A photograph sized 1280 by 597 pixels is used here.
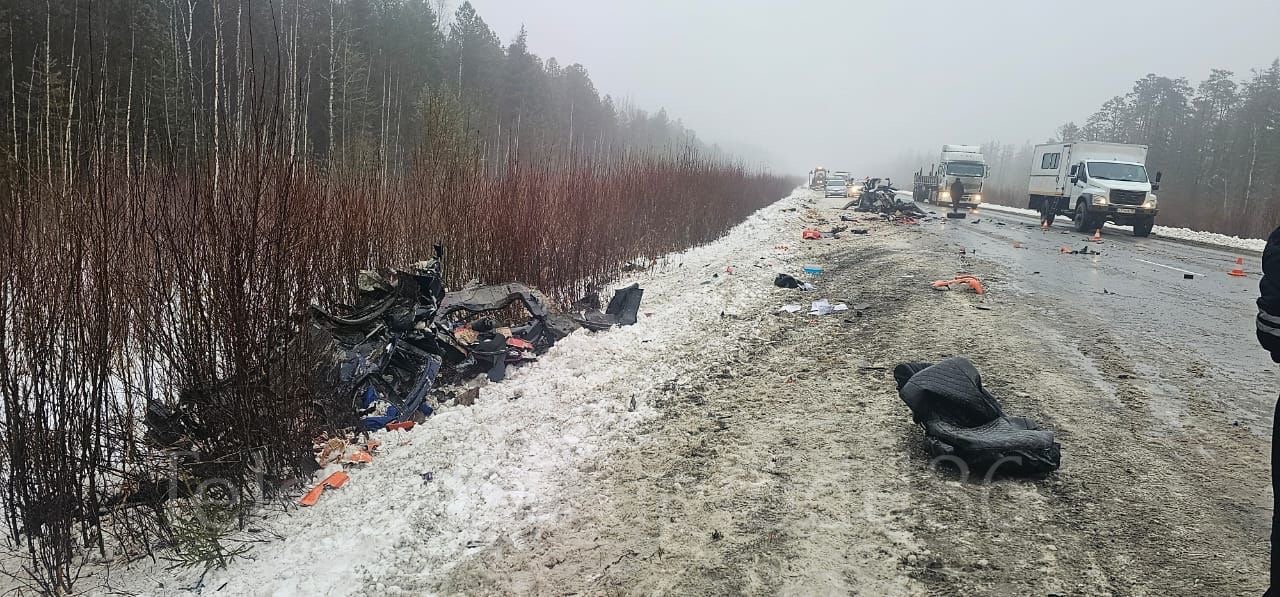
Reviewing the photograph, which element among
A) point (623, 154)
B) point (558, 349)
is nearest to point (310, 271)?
point (558, 349)

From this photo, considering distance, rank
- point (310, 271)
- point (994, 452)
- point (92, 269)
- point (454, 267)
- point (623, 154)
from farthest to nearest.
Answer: point (623, 154)
point (454, 267)
point (310, 271)
point (994, 452)
point (92, 269)

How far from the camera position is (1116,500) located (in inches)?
108

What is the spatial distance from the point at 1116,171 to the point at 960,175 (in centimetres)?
1020

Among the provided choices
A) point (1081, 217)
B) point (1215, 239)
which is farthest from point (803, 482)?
point (1215, 239)

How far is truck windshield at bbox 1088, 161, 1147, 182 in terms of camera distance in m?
17.2

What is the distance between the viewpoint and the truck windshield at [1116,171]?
677 inches

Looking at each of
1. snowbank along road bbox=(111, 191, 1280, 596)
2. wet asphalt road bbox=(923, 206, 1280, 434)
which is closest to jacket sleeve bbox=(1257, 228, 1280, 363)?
snowbank along road bbox=(111, 191, 1280, 596)

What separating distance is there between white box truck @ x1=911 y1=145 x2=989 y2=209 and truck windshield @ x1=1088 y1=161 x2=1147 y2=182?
314 inches

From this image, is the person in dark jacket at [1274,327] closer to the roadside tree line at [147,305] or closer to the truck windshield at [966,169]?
the roadside tree line at [147,305]

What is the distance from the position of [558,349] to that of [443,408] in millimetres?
1383

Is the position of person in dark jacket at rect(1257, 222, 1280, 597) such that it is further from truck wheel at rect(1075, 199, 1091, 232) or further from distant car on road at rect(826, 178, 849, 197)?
distant car on road at rect(826, 178, 849, 197)

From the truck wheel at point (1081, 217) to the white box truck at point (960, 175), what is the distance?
8504 millimetres

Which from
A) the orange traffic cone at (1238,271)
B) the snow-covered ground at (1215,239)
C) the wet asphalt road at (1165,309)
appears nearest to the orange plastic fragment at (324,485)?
the wet asphalt road at (1165,309)

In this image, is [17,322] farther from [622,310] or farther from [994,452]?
[622,310]
